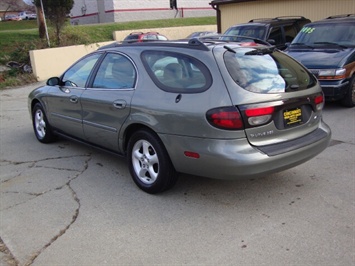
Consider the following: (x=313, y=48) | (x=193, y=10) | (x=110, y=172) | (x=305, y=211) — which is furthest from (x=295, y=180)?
(x=193, y=10)

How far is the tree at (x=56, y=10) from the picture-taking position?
18.2 m

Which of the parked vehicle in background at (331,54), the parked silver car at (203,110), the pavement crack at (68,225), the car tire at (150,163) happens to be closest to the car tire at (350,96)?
the parked vehicle in background at (331,54)

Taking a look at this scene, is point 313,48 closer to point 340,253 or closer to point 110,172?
point 110,172

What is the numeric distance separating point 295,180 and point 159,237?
1.89 m

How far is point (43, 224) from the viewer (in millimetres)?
3670

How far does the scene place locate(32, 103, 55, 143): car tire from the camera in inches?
242

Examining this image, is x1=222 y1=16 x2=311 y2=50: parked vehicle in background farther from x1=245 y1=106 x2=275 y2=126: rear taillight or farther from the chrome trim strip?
x1=245 y1=106 x2=275 y2=126: rear taillight

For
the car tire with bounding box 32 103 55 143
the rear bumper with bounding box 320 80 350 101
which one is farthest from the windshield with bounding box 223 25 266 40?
the car tire with bounding box 32 103 55 143

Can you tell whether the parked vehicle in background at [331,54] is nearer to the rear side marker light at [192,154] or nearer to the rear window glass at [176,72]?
the rear window glass at [176,72]

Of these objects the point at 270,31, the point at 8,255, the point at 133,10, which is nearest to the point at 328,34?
the point at 270,31

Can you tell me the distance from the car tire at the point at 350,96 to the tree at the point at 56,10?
14.6 metres

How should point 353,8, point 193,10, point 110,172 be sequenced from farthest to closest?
point 193,10 → point 353,8 → point 110,172

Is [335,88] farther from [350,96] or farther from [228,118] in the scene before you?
[228,118]

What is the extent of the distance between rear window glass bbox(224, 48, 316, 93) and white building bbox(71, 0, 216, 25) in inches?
1319
